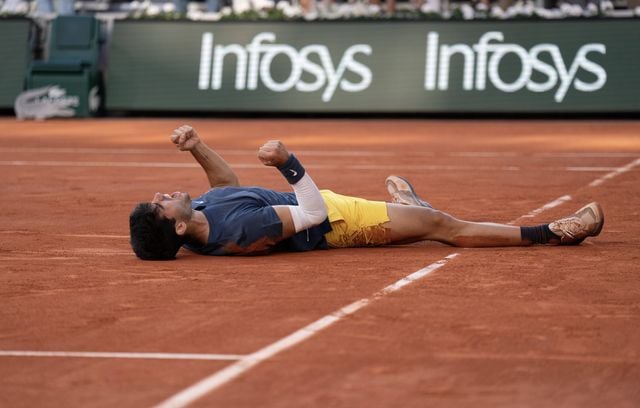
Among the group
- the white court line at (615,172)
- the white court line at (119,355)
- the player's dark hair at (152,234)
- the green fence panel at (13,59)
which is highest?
the green fence panel at (13,59)

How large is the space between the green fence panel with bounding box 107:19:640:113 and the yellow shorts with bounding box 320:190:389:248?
47.5 ft

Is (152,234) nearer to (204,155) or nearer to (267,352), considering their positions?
(204,155)

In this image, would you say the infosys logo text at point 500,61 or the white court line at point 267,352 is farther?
the infosys logo text at point 500,61

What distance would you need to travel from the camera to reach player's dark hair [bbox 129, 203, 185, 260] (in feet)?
27.0

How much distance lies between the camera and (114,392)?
207 inches

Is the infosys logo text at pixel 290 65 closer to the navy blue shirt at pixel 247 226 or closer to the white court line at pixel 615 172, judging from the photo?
the white court line at pixel 615 172

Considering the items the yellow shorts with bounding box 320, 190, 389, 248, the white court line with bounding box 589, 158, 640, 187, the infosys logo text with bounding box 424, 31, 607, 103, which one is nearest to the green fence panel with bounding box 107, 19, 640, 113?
the infosys logo text with bounding box 424, 31, 607, 103

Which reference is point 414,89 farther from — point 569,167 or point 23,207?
point 23,207

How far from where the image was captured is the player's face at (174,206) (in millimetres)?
8242

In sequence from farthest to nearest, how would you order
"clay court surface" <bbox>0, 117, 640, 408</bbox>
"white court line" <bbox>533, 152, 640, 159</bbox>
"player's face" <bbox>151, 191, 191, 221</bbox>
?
"white court line" <bbox>533, 152, 640, 159</bbox> < "player's face" <bbox>151, 191, 191, 221</bbox> < "clay court surface" <bbox>0, 117, 640, 408</bbox>

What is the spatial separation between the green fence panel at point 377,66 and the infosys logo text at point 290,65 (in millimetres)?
18

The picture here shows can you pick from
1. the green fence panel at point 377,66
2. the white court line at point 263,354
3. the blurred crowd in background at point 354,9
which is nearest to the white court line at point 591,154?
the green fence panel at point 377,66

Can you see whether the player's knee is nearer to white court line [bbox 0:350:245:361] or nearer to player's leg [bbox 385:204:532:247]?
player's leg [bbox 385:204:532:247]

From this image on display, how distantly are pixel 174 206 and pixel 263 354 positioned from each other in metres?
2.58
